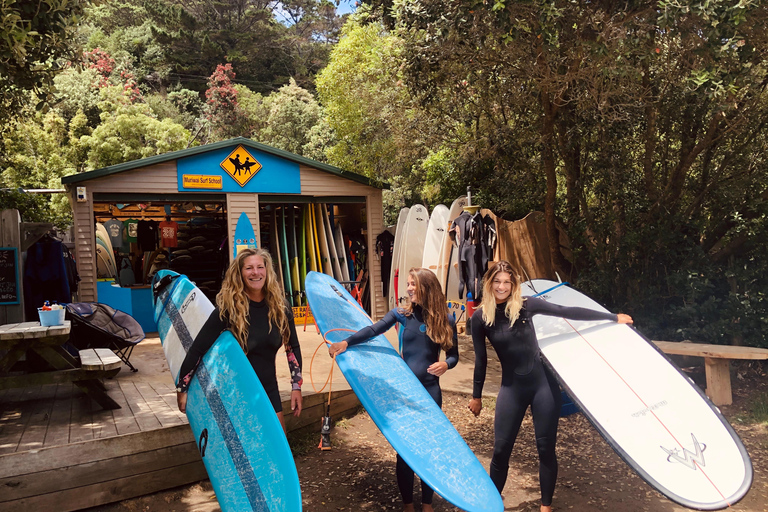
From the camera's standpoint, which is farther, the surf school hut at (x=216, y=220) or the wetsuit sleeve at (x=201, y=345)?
the surf school hut at (x=216, y=220)

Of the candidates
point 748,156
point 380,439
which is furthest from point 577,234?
point 380,439

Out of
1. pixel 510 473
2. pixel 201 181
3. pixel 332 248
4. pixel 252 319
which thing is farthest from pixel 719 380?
pixel 201 181

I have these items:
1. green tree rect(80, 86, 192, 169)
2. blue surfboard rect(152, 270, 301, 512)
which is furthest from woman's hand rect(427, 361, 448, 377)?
green tree rect(80, 86, 192, 169)

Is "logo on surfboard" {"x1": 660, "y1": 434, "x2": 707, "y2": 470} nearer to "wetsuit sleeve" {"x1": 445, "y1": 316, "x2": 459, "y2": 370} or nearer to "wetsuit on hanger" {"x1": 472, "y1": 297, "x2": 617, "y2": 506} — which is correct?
"wetsuit on hanger" {"x1": 472, "y1": 297, "x2": 617, "y2": 506}

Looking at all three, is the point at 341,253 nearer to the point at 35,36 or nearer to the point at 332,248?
the point at 332,248

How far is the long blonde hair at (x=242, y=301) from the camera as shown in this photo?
2.69 meters

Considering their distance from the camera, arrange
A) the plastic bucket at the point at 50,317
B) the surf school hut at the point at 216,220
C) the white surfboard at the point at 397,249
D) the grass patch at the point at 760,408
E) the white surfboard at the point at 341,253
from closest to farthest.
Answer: the plastic bucket at the point at 50,317 → the grass patch at the point at 760,408 → the surf school hut at the point at 216,220 → the white surfboard at the point at 397,249 → the white surfboard at the point at 341,253

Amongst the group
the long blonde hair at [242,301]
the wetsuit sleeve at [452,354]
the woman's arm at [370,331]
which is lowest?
the wetsuit sleeve at [452,354]

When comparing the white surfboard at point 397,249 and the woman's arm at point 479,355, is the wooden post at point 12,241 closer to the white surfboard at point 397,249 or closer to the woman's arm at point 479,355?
the white surfboard at point 397,249

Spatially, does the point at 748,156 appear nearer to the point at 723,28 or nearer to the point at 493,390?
the point at 723,28

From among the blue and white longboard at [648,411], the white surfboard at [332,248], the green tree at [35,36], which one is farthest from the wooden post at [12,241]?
the blue and white longboard at [648,411]

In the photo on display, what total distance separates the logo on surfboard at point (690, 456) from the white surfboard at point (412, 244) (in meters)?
5.32

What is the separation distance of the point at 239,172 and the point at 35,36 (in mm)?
4564

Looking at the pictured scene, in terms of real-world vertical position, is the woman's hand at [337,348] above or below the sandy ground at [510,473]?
above
